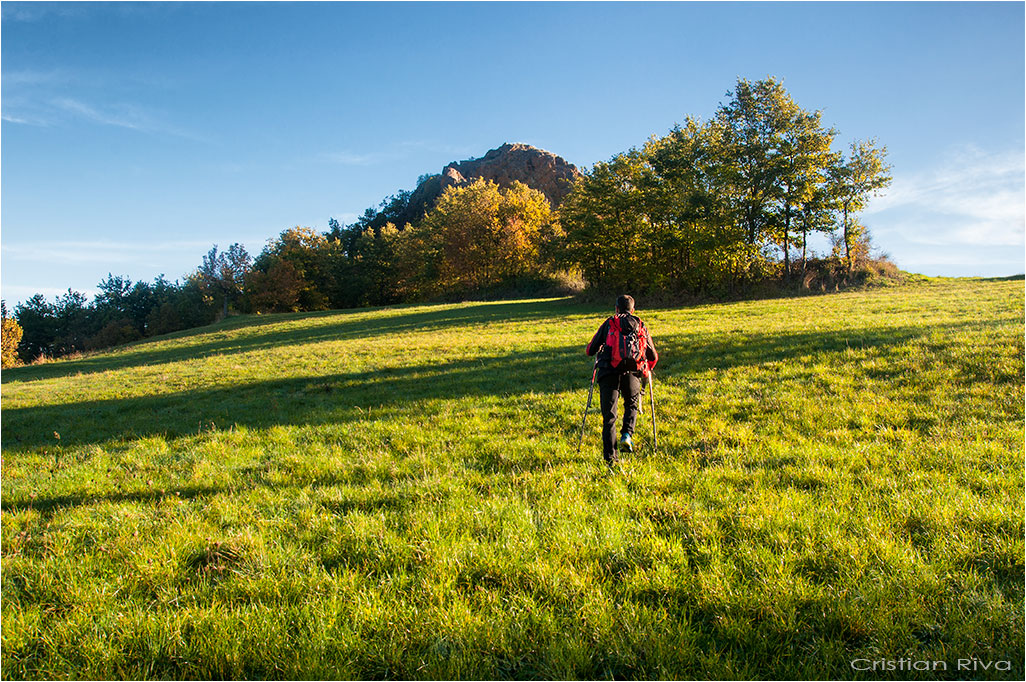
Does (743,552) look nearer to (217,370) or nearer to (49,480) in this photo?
(49,480)

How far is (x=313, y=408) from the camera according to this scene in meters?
11.7

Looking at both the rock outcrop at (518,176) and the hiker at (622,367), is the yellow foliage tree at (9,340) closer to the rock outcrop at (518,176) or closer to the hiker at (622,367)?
the hiker at (622,367)

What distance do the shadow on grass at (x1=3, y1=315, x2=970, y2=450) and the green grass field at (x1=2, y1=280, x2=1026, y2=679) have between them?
0.29 m

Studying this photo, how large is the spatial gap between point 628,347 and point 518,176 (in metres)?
113

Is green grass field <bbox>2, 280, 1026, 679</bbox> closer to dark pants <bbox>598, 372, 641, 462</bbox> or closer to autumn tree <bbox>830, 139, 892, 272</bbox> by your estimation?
dark pants <bbox>598, 372, 641, 462</bbox>

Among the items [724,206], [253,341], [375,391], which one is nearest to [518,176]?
[724,206]

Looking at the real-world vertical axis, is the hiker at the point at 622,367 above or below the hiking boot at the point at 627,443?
above

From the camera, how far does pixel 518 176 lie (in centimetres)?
11319

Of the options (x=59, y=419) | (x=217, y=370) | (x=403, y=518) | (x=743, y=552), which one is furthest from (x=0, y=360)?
(x=743, y=552)

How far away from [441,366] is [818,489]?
11908 millimetres

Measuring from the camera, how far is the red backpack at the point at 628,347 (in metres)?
7.20

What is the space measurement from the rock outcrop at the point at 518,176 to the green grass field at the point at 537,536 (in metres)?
105

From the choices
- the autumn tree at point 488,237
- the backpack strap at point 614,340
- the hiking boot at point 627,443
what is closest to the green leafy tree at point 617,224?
the autumn tree at point 488,237

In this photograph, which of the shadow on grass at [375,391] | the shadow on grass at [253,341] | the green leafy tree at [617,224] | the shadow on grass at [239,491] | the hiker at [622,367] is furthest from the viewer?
the green leafy tree at [617,224]
